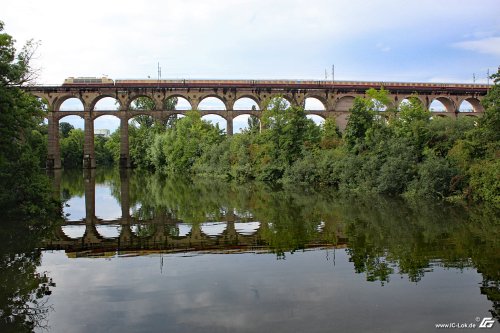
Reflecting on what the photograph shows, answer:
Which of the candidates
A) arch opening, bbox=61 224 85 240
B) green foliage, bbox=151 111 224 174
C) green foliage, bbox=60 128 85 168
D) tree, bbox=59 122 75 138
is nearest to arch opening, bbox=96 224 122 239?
arch opening, bbox=61 224 85 240

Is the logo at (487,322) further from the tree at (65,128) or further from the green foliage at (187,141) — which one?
the tree at (65,128)

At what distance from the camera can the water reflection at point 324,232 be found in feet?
30.2

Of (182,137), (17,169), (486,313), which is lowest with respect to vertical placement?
(486,313)

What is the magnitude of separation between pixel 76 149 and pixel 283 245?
65020 millimetres

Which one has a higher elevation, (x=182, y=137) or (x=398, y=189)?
(x=182, y=137)

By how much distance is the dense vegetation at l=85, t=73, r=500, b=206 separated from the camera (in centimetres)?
1889

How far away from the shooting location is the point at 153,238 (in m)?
12.2

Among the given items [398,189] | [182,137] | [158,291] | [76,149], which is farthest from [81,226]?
[76,149]

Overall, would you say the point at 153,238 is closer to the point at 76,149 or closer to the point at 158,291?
the point at 158,291

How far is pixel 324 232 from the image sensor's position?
41.3 ft

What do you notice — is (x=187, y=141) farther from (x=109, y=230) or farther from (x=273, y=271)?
(x=273, y=271)

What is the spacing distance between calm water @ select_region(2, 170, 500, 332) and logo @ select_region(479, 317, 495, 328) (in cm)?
9

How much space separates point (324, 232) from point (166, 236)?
4171 millimetres

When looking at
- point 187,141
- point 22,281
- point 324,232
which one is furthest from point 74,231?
point 187,141
